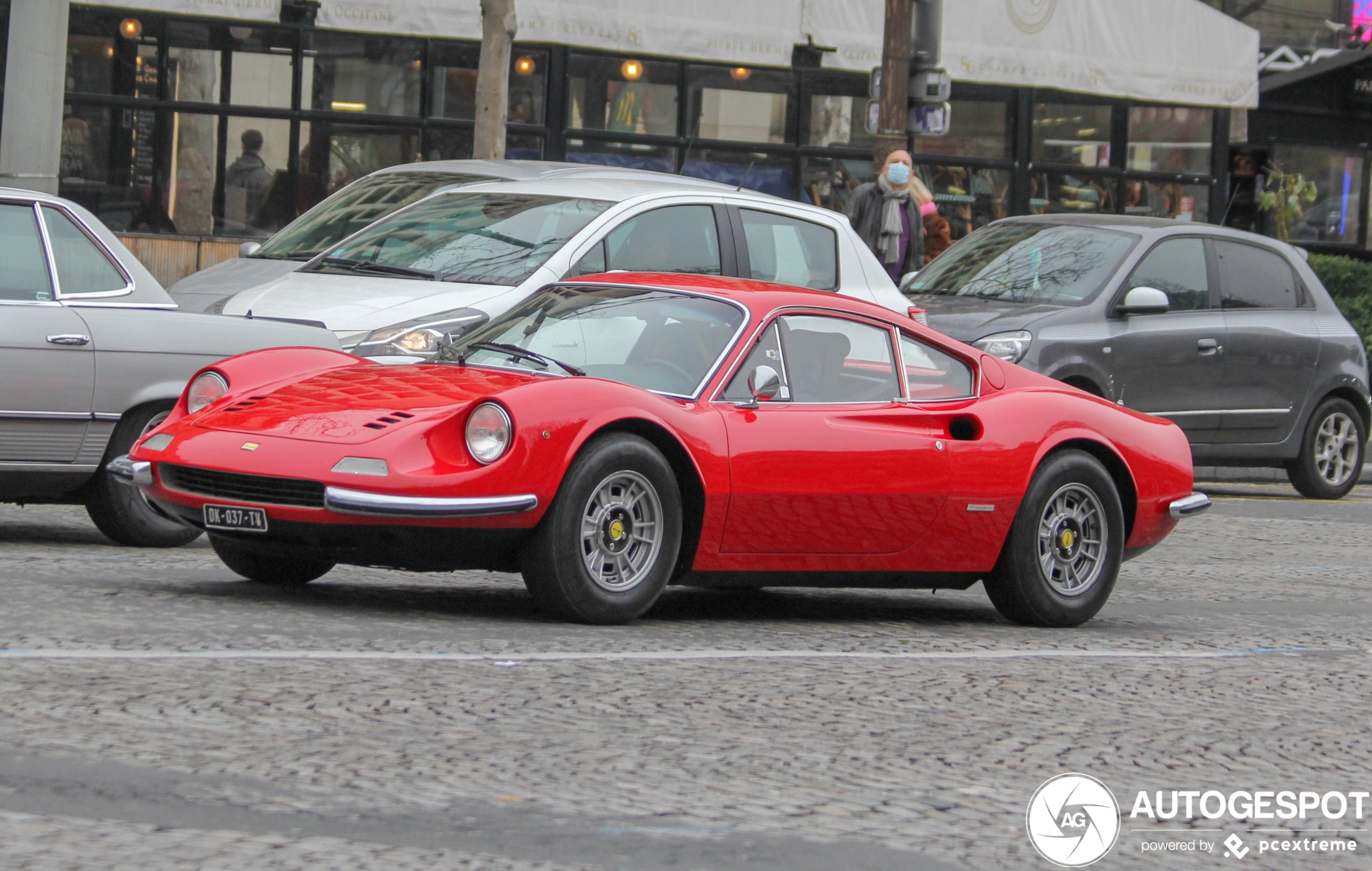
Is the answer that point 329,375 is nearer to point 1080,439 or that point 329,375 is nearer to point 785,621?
point 785,621

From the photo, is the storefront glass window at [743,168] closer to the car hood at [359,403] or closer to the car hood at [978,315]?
the car hood at [978,315]

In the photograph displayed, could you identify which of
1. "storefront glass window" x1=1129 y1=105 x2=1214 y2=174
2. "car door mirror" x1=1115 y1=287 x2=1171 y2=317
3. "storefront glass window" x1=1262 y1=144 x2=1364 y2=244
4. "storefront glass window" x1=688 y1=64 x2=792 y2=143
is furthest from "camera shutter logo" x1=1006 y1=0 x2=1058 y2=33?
"car door mirror" x1=1115 y1=287 x2=1171 y2=317

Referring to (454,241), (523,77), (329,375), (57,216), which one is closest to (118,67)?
(523,77)

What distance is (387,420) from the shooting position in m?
6.68

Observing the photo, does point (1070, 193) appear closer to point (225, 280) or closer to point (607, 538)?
point (225, 280)

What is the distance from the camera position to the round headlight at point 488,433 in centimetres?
654

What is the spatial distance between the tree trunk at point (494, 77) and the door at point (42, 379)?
26.4 feet

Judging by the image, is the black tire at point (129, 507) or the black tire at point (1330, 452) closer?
the black tire at point (129, 507)

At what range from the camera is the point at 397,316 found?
33.5ft

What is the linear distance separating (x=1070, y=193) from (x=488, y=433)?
19055mm

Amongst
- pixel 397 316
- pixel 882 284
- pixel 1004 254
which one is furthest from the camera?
pixel 1004 254

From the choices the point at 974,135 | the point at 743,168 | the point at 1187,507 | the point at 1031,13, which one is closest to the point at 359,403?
the point at 1187,507

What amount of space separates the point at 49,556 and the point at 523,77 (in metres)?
13.9

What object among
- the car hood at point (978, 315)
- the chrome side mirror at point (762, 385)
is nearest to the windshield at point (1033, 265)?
the car hood at point (978, 315)
